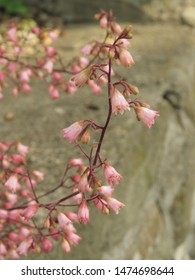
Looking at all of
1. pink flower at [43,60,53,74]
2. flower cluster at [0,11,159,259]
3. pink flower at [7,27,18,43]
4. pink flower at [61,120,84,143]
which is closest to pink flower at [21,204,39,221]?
flower cluster at [0,11,159,259]

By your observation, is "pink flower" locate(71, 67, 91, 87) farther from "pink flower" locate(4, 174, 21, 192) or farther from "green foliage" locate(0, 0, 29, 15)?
"green foliage" locate(0, 0, 29, 15)

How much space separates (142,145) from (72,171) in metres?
0.53

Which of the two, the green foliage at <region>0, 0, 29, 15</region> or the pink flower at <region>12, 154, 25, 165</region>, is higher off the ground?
the green foliage at <region>0, 0, 29, 15</region>

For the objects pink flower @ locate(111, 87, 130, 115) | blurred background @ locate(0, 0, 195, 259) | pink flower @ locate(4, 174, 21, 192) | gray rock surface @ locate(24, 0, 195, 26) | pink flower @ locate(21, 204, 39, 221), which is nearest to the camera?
pink flower @ locate(111, 87, 130, 115)

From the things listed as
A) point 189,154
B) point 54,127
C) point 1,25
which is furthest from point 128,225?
point 1,25

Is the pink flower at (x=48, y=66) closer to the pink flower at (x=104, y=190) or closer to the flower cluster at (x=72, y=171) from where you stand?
the flower cluster at (x=72, y=171)

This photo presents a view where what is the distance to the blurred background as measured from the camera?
2.83 m

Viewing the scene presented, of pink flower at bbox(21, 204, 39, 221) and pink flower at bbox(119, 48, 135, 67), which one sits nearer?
pink flower at bbox(119, 48, 135, 67)

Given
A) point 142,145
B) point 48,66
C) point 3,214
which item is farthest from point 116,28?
point 142,145

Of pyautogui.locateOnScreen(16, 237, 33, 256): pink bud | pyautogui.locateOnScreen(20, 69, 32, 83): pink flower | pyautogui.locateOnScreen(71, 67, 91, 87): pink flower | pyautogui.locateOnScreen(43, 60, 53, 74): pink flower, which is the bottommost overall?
pyautogui.locateOnScreen(16, 237, 33, 256): pink bud

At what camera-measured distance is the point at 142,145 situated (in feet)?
10.2

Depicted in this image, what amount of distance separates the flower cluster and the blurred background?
0.79 ft
